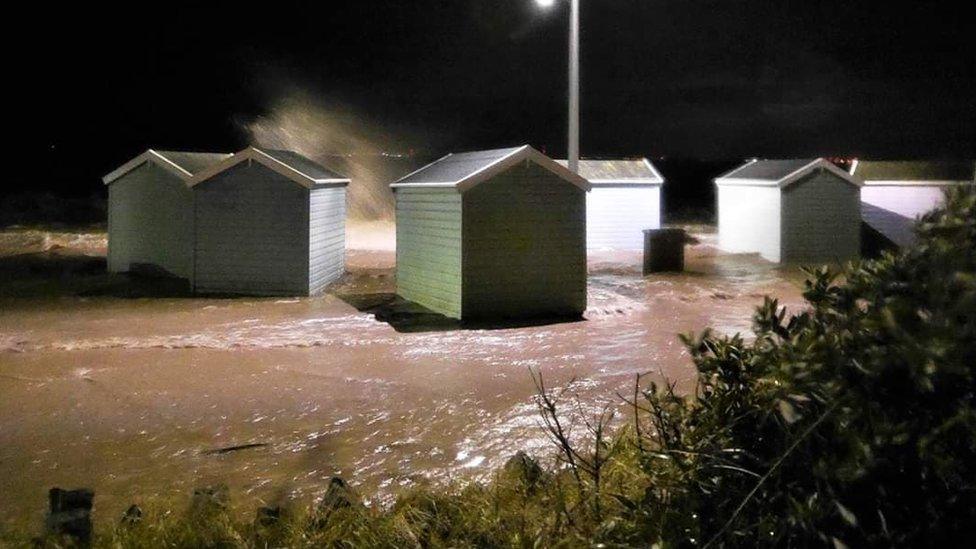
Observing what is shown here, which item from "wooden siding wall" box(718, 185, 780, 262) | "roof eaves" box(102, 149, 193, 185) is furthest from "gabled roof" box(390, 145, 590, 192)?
"wooden siding wall" box(718, 185, 780, 262)

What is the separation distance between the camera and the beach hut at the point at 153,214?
69.2 feet

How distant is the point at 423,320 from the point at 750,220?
13.4 metres

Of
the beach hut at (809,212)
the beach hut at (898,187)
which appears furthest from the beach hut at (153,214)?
the beach hut at (898,187)

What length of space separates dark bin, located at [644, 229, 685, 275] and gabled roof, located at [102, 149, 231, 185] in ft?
31.0

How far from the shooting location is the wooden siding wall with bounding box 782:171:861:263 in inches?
979

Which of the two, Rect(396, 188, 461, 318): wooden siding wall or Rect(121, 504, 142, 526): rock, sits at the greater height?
Rect(396, 188, 461, 318): wooden siding wall

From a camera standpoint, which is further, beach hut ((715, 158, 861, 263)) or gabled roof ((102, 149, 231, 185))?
beach hut ((715, 158, 861, 263))

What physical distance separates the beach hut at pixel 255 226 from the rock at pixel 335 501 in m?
12.8

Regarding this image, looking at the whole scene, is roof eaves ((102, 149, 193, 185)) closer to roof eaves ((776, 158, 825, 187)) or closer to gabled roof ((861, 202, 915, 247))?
roof eaves ((776, 158, 825, 187))

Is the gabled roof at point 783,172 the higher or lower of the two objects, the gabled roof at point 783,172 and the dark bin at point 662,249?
the higher

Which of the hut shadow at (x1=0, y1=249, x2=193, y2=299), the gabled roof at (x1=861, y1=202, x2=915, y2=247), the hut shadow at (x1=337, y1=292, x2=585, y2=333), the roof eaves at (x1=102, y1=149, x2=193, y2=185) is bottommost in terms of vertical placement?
the hut shadow at (x1=337, y1=292, x2=585, y2=333)

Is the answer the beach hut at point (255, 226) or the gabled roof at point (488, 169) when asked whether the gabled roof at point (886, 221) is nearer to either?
the gabled roof at point (488, 169)

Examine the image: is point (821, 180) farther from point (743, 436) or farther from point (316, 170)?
point (743, 436)

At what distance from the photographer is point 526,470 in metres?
7.13
